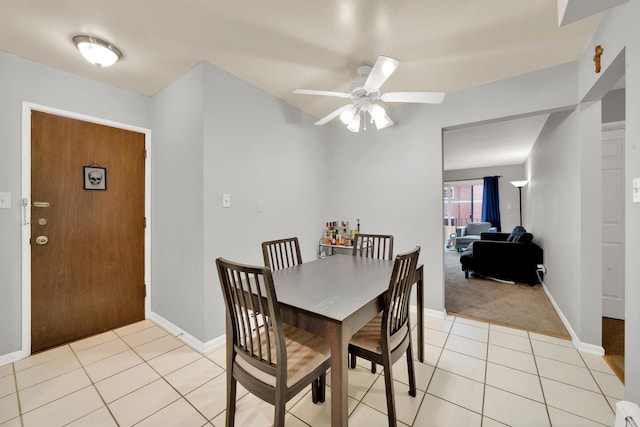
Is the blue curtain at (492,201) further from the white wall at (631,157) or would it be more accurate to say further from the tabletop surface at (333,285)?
the tabletop surface at (333,285)

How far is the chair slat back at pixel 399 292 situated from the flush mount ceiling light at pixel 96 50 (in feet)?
7.93

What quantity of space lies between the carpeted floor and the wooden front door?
3486 mm

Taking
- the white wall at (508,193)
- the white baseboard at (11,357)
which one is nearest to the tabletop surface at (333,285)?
the white baseboard at (11,357)

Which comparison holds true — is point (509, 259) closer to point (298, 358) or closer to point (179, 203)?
point (298, 358)

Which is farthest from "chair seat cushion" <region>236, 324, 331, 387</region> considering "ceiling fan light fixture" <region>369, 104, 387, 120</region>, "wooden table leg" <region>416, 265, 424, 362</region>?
"ceiling fan light fixture" <region>369, 104, 387, 120</region>

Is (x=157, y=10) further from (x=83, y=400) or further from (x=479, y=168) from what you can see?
(x=479, y=168)

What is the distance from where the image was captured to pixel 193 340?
86.7 inches

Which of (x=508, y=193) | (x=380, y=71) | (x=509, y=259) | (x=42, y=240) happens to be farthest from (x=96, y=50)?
(x=508, y=193)

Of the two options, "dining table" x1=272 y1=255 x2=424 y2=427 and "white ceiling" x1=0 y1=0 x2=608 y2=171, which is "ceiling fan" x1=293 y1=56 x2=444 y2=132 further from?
"dining table" x1=272 y1=255 x2=424 y2=427

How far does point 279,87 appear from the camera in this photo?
8.42 ft

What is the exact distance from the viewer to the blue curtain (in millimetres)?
7066

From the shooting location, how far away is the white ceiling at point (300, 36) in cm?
156

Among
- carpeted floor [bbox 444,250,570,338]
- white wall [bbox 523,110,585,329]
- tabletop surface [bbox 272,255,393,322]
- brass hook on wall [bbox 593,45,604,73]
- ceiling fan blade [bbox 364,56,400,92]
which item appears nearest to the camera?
tabletop surface [bbox 272,255,393,322]

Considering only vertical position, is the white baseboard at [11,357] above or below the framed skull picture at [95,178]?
below
